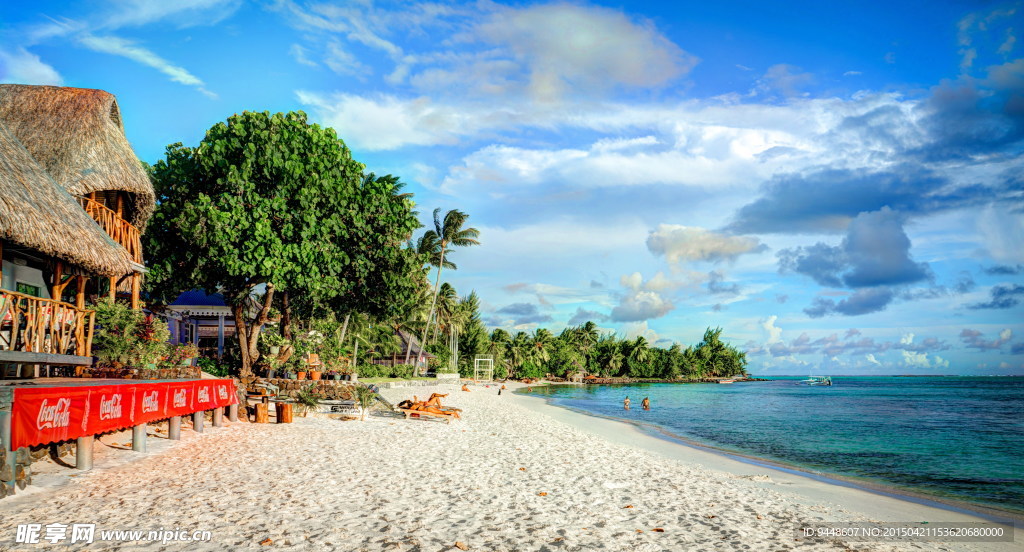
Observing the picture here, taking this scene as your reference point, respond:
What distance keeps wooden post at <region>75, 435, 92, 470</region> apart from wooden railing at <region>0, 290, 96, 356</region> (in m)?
3.43

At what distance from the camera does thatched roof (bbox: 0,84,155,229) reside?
1423 centimetres

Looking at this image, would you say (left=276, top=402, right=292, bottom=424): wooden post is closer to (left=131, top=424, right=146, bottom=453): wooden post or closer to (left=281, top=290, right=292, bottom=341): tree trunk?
(left=131, top=424, right=146, bottom=453): wooden post

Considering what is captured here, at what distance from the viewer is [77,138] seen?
583 inches

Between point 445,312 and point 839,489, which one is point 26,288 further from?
point 445,312

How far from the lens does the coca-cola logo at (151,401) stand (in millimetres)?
9055

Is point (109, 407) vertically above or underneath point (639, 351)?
above

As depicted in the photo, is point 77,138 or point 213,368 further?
point 213,368

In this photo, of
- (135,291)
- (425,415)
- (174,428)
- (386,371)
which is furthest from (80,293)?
(386,371)

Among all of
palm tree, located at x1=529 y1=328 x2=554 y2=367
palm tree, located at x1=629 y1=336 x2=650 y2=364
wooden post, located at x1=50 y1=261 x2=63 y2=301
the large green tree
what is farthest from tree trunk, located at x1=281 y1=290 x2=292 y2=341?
palm tree, located at x1=629 y1=336 x2=650 y2=364

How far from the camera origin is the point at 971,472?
15.2m

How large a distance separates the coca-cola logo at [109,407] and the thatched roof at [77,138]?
8.32 meters

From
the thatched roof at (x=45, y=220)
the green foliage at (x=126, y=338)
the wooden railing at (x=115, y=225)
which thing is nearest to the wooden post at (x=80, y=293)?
the thatched roof at (x=45, y=220)

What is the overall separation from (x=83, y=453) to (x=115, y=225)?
31.2 feet

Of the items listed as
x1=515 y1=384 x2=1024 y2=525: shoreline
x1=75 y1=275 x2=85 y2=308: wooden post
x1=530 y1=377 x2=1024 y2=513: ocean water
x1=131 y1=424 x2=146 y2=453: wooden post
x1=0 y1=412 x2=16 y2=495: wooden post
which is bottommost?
x1=530 y1=377 x2=1024 y2=513: ocean water
